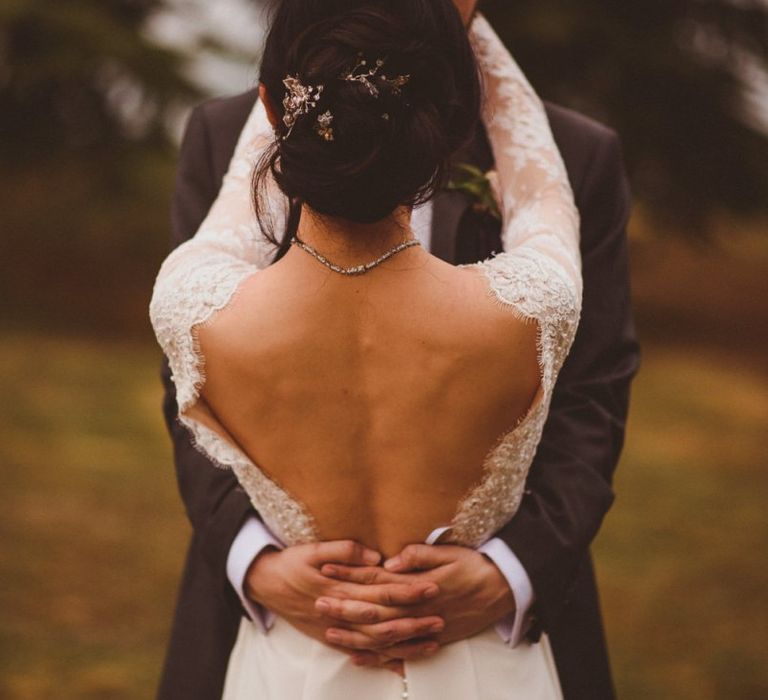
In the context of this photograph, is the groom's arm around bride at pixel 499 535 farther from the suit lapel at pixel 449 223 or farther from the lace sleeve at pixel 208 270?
the lace sleeve at pixel 208 270

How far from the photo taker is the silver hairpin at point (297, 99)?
163 centimetres

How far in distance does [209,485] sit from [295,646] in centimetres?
40

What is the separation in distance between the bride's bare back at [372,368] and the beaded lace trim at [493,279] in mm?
34

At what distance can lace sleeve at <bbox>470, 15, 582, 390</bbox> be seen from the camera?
5.74 ft

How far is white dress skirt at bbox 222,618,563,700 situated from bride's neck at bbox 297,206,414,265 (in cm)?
76

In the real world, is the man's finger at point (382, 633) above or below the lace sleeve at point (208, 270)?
below

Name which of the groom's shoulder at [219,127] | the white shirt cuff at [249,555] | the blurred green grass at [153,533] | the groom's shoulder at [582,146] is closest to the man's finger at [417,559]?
the white shirt cuff at [249,555]

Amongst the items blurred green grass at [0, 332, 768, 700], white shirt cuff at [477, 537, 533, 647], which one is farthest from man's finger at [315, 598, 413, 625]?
blurred green grass at [0, 332, 768, 700]

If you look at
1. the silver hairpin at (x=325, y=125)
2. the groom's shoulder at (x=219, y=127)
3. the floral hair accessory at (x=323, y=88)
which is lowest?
the groom's shoulder at (x=219, y=127)

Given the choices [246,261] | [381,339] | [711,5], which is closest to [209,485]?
[246,261]

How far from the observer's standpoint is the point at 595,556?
679 cm

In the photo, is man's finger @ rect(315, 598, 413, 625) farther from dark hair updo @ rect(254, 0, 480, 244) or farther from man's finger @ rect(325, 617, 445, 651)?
dark hair updo @ rect(254, 0, 480, 244)

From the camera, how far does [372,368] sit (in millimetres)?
1704

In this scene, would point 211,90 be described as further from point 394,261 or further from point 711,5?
point 394,261
